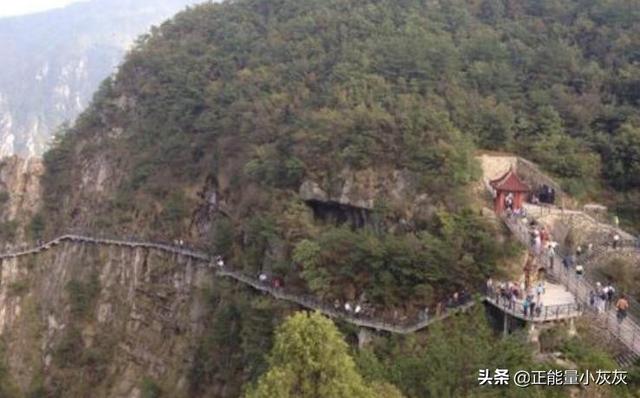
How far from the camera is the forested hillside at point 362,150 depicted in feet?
99.1

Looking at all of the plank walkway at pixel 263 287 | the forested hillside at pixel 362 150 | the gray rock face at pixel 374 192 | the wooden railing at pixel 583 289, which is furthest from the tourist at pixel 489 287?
the gray rock face at pixel 374 192

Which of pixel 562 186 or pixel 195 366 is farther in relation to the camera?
pixel 195 366

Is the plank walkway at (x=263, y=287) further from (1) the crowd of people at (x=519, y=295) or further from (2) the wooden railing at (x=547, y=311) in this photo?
(2) the wooden railing at (x=547, y=311)

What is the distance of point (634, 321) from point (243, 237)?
21280 millimetres

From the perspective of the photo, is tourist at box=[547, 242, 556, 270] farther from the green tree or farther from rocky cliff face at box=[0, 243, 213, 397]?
rocky cliff face at box=[0, 243, 213, 397]

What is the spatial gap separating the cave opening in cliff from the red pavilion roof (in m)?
5.80

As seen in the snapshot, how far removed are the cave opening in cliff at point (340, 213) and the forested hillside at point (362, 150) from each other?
13 centimetres

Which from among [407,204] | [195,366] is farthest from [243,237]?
[407,204]

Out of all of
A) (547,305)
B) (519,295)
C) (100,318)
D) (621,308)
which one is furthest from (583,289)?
(100,318)

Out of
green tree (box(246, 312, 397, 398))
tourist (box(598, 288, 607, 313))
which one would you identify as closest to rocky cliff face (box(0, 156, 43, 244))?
green tree (box(246, 312, 397, 398))

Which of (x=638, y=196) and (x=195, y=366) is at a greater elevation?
(x=638, y=196)

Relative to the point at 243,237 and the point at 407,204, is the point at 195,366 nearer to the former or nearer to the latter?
the point at 243,237

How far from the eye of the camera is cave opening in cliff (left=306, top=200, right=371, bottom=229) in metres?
35.7

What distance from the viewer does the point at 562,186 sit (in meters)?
34.8
